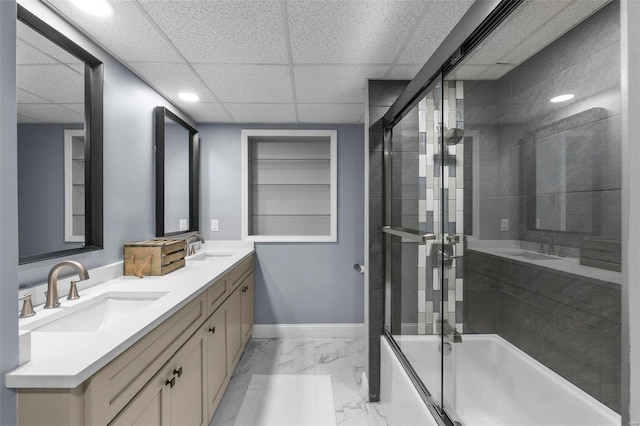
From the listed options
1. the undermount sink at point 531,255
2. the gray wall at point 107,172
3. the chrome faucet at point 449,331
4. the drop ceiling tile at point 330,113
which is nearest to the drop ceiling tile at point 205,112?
the gray wall at point 107,172

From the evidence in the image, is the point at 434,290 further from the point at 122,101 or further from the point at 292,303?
the point at 122,101

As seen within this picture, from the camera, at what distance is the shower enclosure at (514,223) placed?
4.05 feet

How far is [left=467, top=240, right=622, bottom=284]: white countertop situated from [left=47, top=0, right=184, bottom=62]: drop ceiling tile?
205cm

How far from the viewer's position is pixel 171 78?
6.53 feet

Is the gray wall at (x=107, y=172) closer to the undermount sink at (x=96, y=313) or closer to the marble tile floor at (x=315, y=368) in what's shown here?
the undermount sink at (x=96, y=313)

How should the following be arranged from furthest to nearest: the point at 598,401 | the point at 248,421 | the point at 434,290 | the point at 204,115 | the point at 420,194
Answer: the point at 204,115
the point at 248,421
the point at 420,194
the point at 434,290
the point at 598,401

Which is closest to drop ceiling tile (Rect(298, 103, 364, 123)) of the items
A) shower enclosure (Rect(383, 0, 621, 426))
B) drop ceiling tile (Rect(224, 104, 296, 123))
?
drop ceiling tile (Rect(224, 104, 296, 123))

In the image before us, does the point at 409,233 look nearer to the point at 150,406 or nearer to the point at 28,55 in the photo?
the point at 150,406

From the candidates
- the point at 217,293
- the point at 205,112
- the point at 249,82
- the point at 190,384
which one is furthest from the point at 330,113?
the point at 190,384

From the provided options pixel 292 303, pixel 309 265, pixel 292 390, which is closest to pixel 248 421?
pixel 292 390

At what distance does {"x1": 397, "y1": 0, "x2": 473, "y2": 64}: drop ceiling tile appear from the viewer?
4.29 feet

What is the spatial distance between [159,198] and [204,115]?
38.9 inches

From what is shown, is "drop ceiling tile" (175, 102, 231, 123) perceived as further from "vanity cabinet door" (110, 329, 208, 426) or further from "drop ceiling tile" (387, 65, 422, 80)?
"vanity cabinet door" (110, 329, 208, 426)

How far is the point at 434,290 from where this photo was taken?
1.55m
